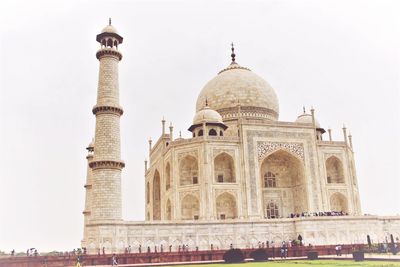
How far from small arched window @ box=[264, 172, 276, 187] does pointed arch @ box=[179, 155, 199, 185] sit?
4.34 metres

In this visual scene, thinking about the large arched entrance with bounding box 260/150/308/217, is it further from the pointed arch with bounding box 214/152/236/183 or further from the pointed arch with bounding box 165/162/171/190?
the pointed arch with bounding box 165/162/171/190

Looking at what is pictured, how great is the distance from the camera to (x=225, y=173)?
2502 centimetres

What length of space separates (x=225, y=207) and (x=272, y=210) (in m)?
3.26

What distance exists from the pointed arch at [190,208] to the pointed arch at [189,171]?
119 cm

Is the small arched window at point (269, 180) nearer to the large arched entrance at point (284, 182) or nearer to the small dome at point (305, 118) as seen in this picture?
the large arched entrance at point (284, 182)

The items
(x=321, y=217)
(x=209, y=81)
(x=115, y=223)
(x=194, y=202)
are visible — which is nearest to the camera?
(x=115, y=223)

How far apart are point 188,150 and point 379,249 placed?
11.4 metres

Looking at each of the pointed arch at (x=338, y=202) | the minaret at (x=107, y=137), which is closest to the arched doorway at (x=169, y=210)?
the minaret at (x=107, y=137)

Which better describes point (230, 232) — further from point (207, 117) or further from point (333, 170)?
point (333, 170)

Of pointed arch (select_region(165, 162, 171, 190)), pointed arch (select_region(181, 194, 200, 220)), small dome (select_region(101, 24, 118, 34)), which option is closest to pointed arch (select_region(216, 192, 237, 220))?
pointed arch (select_region(181, 194, 200, 220))

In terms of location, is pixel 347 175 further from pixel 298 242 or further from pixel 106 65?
pixel 106 65

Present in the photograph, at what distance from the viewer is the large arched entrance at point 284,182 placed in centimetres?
2530

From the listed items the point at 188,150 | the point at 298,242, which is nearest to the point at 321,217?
the point at 298,242

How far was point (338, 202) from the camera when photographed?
26000mm
